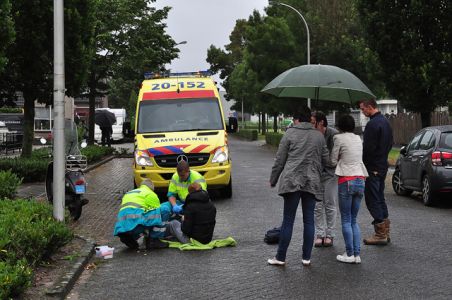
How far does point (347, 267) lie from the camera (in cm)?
700

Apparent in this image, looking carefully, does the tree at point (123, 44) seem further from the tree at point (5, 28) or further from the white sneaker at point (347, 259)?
the white sneaker at point (347, 259)

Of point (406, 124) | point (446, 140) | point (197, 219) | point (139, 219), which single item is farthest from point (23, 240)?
point (406, 124)

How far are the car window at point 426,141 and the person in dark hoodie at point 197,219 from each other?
579 centimetres

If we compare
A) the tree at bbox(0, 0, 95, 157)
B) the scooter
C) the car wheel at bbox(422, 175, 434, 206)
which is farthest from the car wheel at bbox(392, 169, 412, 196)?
the tree at bbox(0, 0, 95, 157)

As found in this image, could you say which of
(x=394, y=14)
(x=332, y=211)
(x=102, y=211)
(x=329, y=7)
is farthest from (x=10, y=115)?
(x=332, y=211)

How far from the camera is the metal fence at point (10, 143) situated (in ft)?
90.7

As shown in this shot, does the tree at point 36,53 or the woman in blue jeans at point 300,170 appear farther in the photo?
the tree at point 36,53

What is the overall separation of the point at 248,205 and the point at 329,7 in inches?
1013

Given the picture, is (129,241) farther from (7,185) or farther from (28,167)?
(28,167)

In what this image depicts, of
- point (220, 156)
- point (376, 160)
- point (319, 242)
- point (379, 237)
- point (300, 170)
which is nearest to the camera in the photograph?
point (300, 170)

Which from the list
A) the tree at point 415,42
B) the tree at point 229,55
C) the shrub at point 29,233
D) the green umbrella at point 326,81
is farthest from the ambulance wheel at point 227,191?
the tree at point 229,55

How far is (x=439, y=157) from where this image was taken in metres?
11.7

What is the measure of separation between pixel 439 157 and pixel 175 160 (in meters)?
5.07

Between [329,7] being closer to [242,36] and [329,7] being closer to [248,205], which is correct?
[248,205]
